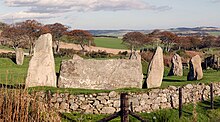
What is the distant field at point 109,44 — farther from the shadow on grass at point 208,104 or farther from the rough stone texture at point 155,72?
the shadow on grass at point 208,104

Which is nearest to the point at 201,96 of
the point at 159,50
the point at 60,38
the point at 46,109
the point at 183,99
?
the point at 183,99

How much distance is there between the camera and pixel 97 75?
23.0m

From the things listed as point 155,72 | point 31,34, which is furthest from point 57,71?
point 31,34

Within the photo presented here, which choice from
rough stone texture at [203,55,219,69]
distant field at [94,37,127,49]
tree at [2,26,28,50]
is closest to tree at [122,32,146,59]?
distant field at [94,37,127,49]

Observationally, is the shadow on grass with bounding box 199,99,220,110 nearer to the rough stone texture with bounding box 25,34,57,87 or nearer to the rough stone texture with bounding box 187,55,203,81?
the rough stone texture with bounding box 187,55,203,81

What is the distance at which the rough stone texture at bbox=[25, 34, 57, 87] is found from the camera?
21.8 m

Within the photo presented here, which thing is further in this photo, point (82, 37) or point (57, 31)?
point (57, 31)

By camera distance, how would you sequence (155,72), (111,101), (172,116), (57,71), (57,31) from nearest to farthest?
(111,101) → (172,116) → (155,72) → (57,71) → (57,31)

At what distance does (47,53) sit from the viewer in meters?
22.8

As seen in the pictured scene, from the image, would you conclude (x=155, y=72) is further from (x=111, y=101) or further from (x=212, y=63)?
(x=212, y=63)

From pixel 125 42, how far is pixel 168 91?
243 feet

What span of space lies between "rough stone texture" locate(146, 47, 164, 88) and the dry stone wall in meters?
1.50

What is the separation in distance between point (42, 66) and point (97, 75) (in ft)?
9.89

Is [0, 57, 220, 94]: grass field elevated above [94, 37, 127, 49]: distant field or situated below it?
above
